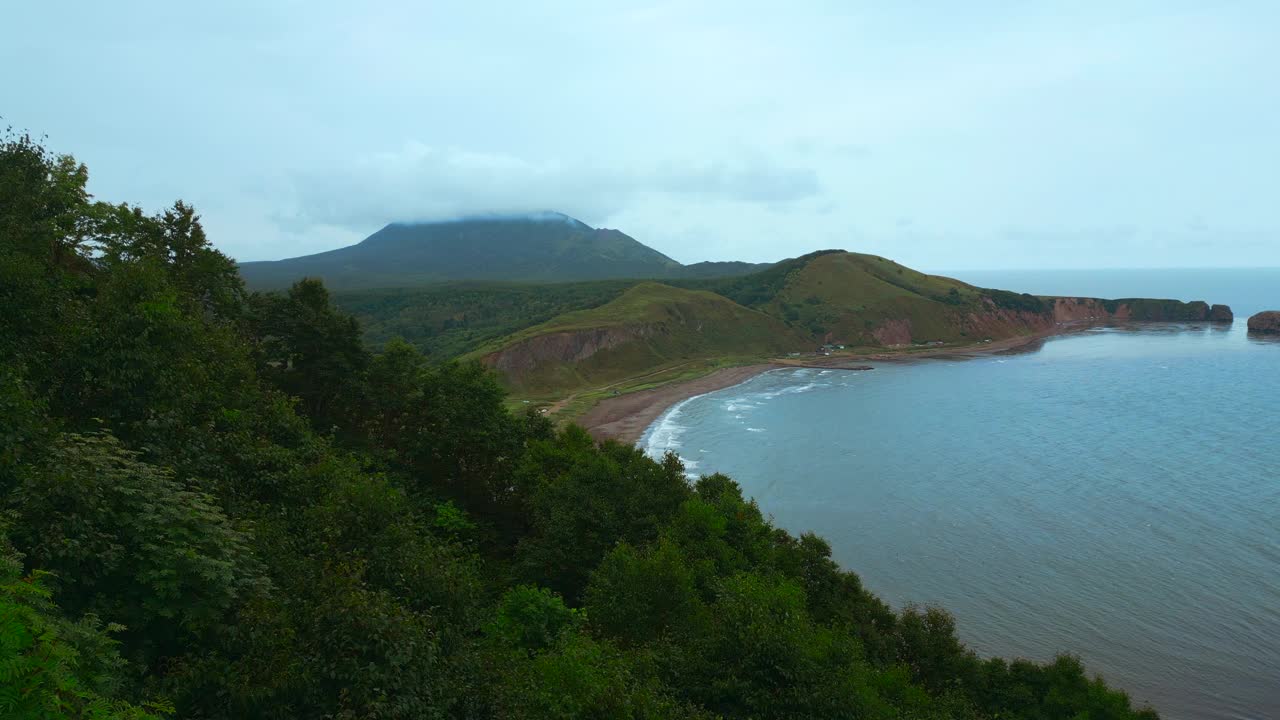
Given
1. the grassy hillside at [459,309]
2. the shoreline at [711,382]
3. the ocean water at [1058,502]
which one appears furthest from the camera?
the grassy hillside at [459,309]

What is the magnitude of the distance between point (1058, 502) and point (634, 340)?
244 ft

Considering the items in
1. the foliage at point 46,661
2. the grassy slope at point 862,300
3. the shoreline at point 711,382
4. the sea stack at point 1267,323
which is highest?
the grassy slope at point 862,300

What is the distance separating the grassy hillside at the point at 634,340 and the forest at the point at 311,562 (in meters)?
67.1

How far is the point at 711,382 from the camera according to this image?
101875mm

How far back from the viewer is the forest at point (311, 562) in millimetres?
9297

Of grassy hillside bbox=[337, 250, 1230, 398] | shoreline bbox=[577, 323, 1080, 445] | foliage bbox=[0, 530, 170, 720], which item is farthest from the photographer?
grassy hillside bbox=[337, 250, 1230, 398]

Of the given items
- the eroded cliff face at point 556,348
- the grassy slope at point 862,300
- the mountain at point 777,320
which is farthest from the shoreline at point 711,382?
the eroded cliff face at point 556,348

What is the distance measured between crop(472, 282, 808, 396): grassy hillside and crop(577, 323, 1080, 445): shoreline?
31.7 ft

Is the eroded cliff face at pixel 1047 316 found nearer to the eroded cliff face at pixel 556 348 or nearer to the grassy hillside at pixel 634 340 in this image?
the grassy hillside at pixel 634 340

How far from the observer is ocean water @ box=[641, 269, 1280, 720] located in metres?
30.7

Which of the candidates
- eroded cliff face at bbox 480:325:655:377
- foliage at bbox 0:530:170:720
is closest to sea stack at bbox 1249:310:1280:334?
eroded cliff face at bbox 480:325:655:377

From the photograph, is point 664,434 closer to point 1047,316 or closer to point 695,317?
point 695,317

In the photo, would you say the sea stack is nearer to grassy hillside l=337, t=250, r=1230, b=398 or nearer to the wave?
grassy hillside l=337, t=250, r=1230, b=398

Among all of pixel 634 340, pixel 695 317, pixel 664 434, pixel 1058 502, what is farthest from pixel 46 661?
pixel 695 317
